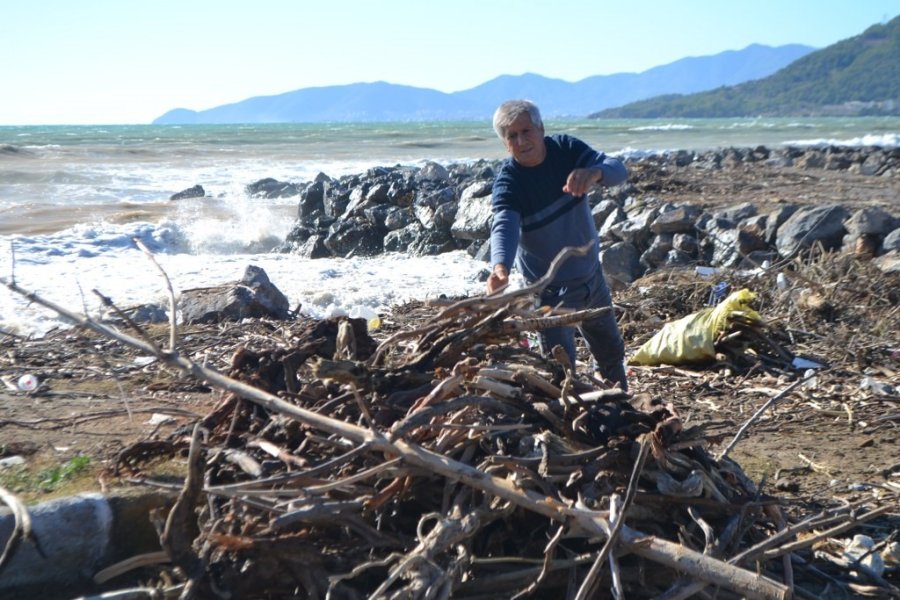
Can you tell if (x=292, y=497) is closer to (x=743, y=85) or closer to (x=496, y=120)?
(x=496, y=120)

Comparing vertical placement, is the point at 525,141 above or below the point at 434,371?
above

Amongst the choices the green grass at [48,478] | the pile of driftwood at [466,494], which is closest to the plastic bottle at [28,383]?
the green grass at [48,478]

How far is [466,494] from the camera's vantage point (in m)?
2.43

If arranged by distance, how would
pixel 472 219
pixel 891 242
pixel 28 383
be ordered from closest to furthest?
1. pixel 28 383
2. pixel 891 242
3. pixel 472 219

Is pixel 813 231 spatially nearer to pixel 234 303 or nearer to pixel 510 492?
pixel 234 303

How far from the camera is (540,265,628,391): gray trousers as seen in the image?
4117 mm

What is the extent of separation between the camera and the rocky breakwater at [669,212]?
8.30 m

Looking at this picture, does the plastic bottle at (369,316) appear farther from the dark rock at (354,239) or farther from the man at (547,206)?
the dark rock at (354,239)

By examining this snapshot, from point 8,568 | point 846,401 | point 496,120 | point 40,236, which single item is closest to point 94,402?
point 8,568

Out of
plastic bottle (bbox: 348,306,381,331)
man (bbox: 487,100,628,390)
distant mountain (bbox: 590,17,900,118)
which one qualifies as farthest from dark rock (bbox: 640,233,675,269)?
distant mountain (bbox: 590,17,900,118)

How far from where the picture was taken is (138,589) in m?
2.28

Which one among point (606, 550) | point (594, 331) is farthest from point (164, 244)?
point (606, 550)

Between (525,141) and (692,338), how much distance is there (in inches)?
87.6

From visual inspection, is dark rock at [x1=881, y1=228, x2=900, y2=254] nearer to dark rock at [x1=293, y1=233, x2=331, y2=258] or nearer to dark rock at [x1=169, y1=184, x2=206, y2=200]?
dark rock at [x1=293, y1=233, x2=331, y2=258]
